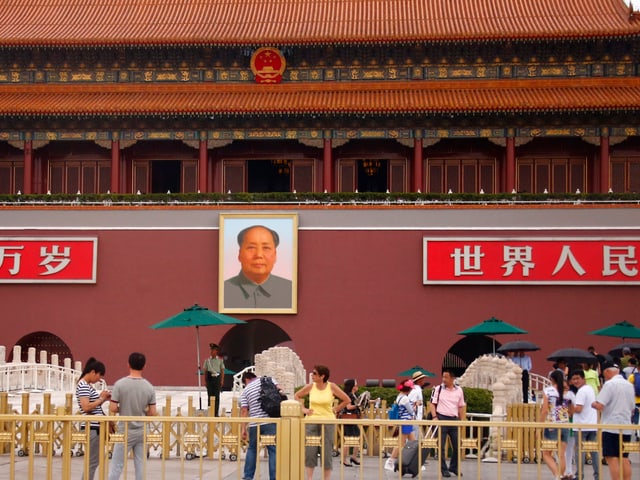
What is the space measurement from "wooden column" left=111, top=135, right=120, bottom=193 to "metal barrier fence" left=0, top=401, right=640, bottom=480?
14693 millimetres

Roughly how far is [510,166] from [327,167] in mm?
4785

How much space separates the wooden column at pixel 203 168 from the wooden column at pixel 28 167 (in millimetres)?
4635

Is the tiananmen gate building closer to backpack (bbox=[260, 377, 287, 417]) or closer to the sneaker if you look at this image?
the sneaker

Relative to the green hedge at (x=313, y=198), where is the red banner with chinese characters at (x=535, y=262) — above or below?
below

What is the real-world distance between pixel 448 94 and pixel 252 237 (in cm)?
681

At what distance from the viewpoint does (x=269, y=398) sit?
42.1 ft

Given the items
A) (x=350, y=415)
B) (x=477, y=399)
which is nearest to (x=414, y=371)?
(x=477, y=399)

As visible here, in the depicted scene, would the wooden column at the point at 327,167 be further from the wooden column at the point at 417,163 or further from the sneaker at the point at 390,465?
the sneaker at the point at 390,465

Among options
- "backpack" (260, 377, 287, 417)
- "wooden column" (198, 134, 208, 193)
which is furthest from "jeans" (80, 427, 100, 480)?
"wooden column" (198, 134, 208, 193)

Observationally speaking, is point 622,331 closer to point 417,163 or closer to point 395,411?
point 417,163

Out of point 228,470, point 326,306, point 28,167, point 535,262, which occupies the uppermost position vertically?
point 28,167

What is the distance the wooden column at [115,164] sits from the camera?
30.8 meters

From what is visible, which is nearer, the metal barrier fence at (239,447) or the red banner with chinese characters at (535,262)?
the metal barrier fence at (239,447)

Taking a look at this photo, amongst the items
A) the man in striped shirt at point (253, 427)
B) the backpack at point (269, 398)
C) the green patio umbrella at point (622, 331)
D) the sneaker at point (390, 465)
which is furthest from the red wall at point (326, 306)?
the backpack at point (269, 398)
